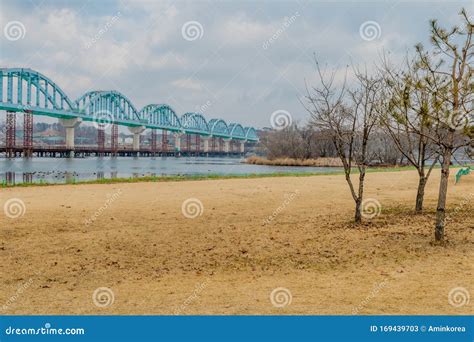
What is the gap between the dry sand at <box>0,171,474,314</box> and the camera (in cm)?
775

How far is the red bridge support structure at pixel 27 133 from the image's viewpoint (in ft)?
264

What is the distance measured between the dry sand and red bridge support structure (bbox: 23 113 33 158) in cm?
6957

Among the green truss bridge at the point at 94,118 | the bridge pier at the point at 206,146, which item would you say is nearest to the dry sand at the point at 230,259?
the green truss bridge at the point at 94,118

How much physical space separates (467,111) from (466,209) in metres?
6.25

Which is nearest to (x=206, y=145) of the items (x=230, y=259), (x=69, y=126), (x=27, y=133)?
(x=69, y=126)

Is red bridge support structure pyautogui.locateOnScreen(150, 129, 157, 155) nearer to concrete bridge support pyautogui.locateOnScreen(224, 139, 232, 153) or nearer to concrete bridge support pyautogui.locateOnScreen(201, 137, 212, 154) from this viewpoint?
concrete bridge support pyautogui.locateOnScreen(201, 137, 212, 154)

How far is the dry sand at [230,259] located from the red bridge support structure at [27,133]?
69.6 meters

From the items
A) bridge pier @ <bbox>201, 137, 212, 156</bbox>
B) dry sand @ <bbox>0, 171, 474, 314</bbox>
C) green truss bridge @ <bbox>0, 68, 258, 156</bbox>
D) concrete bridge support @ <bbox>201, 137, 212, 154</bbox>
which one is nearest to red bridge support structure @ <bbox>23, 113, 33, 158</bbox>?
green truss bridge @ <bbox>0, 68, 258, 156</bbox>

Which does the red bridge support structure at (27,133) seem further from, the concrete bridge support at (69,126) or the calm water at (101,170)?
the calm water at (101,170)

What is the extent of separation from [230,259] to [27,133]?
272 ft

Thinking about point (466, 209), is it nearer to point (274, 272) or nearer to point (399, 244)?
point (399, 244)

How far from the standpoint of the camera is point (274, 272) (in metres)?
9.66

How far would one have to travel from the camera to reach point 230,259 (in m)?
10.5

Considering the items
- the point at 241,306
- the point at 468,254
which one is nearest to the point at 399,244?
the point at 468,254
